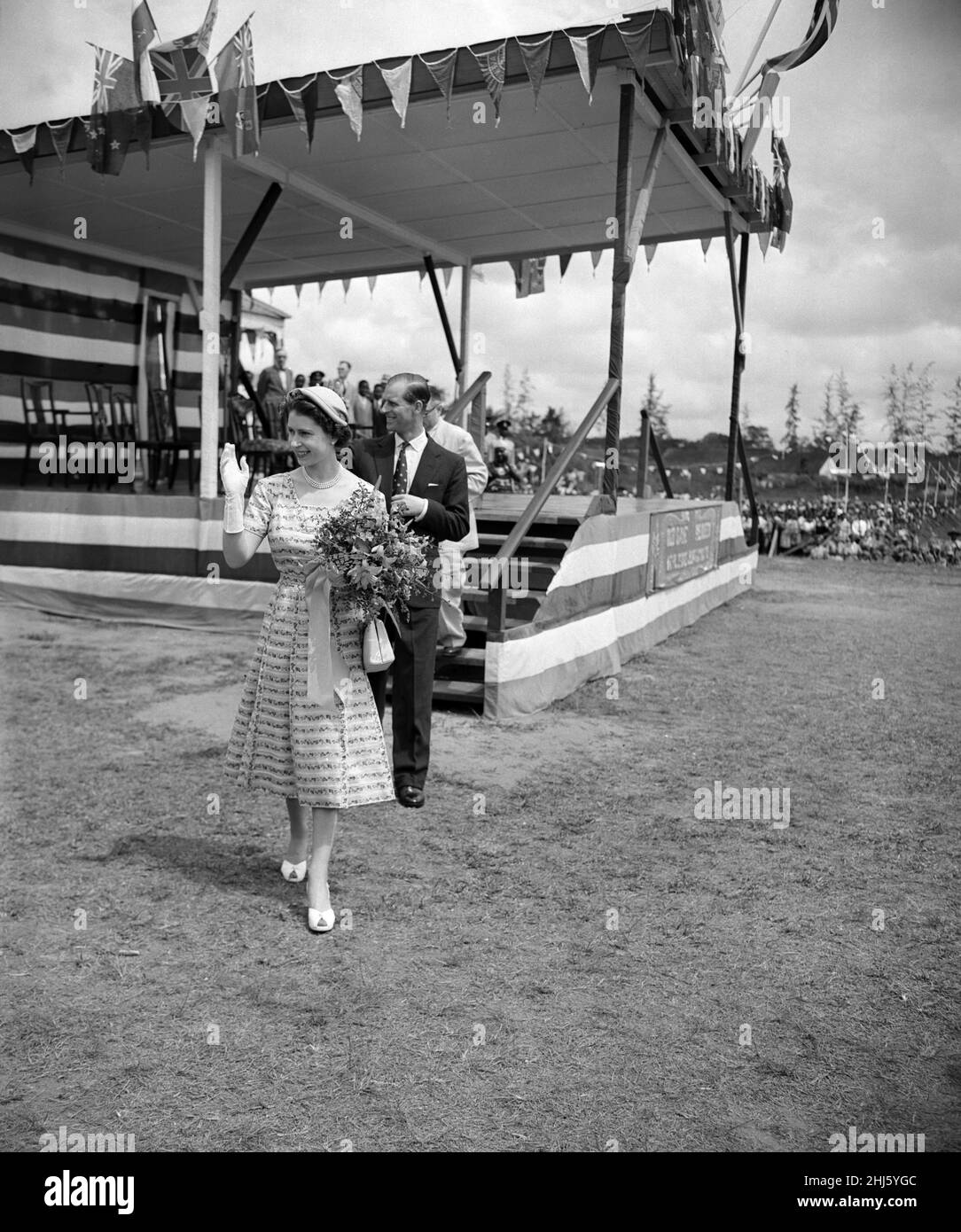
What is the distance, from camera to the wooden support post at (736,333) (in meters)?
12.1

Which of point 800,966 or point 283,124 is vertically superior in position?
point 283,124

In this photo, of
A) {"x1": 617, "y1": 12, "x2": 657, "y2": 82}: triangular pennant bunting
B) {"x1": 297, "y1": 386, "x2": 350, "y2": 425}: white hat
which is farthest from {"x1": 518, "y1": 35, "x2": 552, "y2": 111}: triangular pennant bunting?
{"x1": 297, "y1": 386, "x2": 350, "y2": 425}: white hat

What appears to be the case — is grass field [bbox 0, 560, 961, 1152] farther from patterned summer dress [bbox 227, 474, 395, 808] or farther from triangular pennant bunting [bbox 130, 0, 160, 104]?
triangular pennant bunting [bbox 130, 0, 160, 104]

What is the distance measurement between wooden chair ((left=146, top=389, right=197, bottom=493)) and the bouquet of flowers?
8575mm

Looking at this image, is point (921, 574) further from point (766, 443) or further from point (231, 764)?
point (766, 443)

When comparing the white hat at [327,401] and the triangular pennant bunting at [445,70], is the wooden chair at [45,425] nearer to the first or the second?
the triangular pennant bunting at [445,70]

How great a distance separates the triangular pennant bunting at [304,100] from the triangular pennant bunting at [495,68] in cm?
143

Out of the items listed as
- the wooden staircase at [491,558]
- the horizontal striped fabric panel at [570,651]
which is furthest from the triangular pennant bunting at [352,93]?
the horizontal striped fabric panel at [570,651]

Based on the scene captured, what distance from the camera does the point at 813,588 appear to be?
15.8m

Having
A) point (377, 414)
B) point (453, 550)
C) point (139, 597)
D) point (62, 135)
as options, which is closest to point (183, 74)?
point (62, 135)

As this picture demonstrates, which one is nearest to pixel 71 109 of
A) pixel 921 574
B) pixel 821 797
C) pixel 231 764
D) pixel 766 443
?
pixel 231 764

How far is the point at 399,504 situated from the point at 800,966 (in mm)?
2288

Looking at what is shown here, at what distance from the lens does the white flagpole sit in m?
6.60

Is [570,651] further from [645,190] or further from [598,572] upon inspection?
[645,190]
